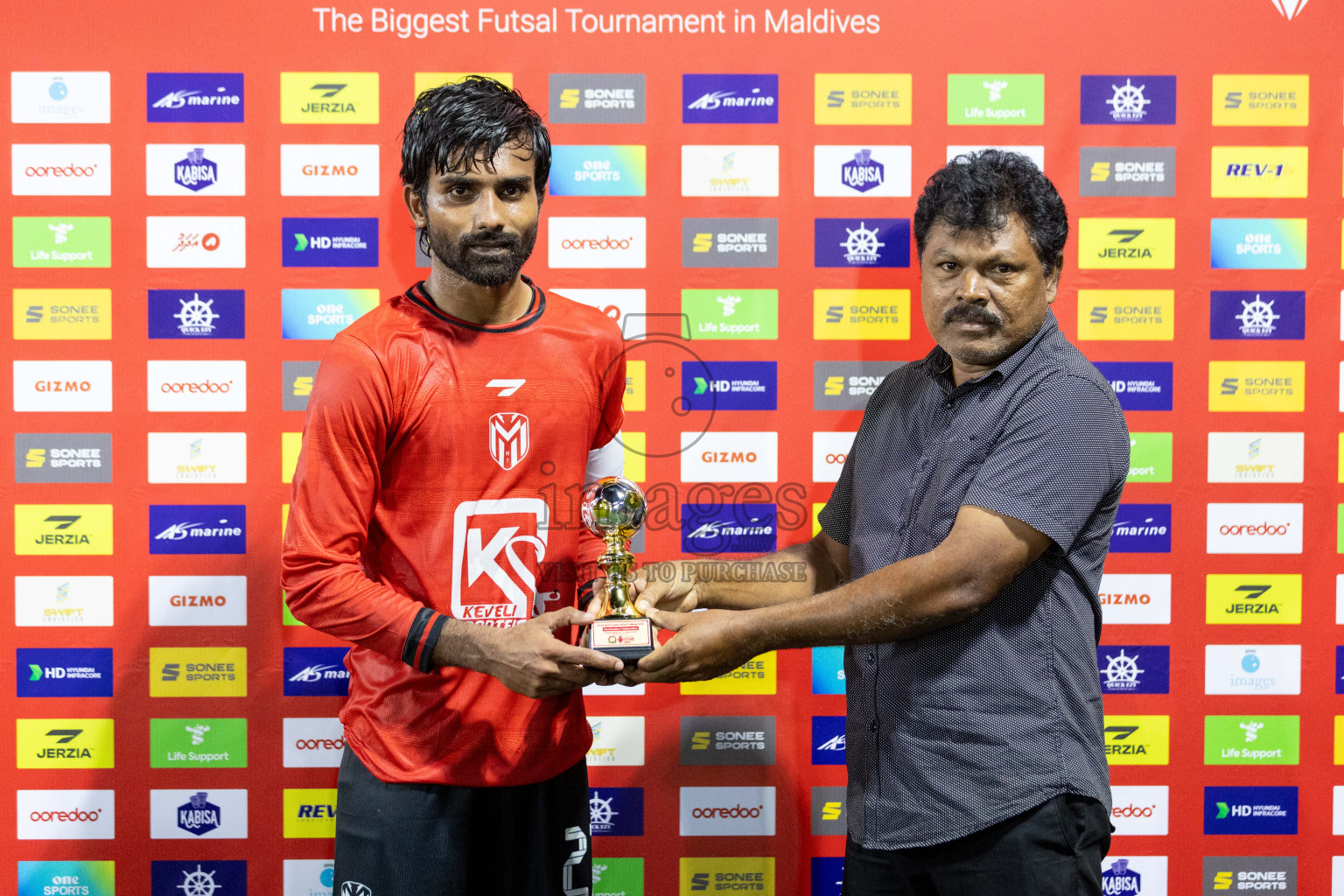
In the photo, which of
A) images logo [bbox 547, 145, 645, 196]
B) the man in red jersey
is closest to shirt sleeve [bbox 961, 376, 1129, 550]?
the man in red jersey

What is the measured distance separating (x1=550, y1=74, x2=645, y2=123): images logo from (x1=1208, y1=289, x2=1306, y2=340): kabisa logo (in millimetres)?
1756

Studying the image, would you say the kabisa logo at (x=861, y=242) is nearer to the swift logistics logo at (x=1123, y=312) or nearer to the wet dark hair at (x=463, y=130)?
the swift logistics logo at (x=1123, y=312)

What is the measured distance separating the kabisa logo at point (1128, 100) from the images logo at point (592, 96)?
127cm

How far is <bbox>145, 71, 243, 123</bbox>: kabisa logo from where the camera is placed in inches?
93.3

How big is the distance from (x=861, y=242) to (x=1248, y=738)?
1.85 meters

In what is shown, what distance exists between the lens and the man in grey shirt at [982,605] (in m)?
1.60

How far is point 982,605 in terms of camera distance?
1614 mm

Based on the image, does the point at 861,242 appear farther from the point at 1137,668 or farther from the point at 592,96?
the point at 1137,668

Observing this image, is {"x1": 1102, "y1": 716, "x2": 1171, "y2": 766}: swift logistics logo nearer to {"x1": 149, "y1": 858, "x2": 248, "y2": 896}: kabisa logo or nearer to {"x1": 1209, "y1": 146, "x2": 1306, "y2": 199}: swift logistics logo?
{"x1": 1209, "y1": 146, "x2": 1306, "y2": 199}: swift logistics logo

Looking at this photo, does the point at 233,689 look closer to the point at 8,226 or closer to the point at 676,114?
the point at 8,226

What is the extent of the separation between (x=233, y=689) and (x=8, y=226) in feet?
4.76

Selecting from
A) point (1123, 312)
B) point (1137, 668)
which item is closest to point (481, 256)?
point (1123, 312)

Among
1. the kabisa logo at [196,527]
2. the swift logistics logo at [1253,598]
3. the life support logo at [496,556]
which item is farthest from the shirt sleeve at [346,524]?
the swift logistics logo at [1253,598]

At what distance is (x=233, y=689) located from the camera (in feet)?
8.05
